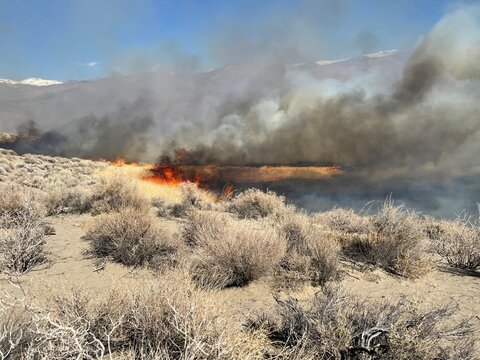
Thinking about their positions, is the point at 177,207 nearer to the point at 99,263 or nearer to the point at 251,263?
the point at 99,263

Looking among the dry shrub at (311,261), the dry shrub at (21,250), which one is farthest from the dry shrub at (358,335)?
the dry shrub at (21,250)

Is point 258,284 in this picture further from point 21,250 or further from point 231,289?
point 21,250

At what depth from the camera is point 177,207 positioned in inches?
580

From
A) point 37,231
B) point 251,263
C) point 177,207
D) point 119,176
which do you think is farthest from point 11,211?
point 251,263

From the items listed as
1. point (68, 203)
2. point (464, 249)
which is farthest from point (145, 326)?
point (68, 203)

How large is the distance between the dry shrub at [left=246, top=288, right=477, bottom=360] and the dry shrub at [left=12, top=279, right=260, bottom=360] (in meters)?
0.68

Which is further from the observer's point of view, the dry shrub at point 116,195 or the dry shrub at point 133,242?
the dry shrub at point 116,195

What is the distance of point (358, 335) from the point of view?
14.1 ft

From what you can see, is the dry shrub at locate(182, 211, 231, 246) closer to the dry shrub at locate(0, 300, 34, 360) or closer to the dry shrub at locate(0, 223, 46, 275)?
the dry shrub at locate(0, 223, 46, 275)

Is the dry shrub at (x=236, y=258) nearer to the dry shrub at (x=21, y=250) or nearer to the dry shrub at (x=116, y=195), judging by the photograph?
the dry shrub at (x=21, y=250)

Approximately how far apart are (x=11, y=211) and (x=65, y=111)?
68.9 m

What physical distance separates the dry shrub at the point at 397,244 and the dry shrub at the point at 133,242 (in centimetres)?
459

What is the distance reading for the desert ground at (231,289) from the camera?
12.5ft

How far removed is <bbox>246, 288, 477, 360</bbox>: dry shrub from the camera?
12.7 feet
